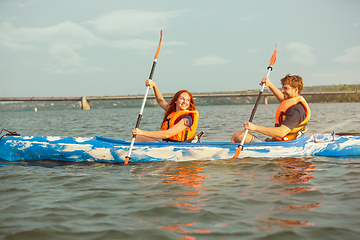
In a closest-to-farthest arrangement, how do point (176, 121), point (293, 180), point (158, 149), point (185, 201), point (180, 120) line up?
point (185, 201), point (293, 180), point (180, 120), point (176, 121), point (158, 149)

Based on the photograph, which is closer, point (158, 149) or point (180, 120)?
point (180, 120)

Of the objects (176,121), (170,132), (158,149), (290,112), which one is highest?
(290,112)

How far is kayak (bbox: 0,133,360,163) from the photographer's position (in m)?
6.25

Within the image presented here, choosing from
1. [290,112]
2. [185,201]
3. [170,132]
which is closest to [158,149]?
[170,132]

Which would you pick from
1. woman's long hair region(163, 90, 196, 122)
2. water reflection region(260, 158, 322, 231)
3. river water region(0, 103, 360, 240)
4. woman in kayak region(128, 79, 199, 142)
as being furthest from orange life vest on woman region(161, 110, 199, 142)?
water reflection region(260, 158, 322, 231)

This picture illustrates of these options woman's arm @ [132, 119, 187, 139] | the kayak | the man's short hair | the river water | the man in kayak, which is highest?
the man's short hair

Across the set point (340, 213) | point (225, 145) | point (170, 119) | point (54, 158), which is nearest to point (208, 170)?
point (225, 145)

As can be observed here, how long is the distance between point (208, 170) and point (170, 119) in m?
1.36

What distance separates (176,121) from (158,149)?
0.72 metres

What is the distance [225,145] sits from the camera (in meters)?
6.29

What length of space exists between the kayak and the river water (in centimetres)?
37

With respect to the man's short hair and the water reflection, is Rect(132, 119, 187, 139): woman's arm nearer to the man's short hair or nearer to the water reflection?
the water reflection

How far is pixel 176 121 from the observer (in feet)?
20.0

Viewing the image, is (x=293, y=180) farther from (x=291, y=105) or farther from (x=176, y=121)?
(x=176, y=121)
